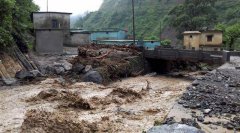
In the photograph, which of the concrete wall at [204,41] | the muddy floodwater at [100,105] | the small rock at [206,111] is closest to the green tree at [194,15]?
the concrete wall at [204,41]

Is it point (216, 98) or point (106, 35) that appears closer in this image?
point (216, 98)

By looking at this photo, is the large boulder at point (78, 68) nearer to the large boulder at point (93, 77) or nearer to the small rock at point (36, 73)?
the large boulder at point (93, 77)

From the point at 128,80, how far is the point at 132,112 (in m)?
12.5

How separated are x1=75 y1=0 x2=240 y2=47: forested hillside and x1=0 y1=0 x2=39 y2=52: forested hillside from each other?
24.8 metres

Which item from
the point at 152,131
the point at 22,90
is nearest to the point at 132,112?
the point at 152,131

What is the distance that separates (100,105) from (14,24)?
1826 cm

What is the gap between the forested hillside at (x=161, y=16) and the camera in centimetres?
5344

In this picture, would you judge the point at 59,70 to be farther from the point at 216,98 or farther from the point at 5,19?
the point at 216,98

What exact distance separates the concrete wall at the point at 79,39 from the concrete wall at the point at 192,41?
13139 millimetres

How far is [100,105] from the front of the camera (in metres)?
18.5

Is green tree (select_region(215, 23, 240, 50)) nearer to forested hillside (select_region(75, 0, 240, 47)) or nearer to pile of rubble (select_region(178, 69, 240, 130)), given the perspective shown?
forested hillside (select_region(75, 0, 240, 47))

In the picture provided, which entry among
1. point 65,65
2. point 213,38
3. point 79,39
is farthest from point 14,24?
point 213,38

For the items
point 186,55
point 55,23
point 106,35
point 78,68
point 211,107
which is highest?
point 55,23

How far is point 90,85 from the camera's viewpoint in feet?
81.3
